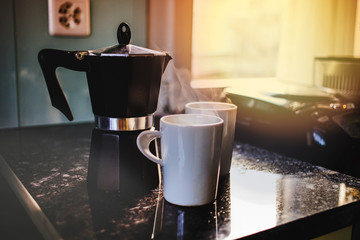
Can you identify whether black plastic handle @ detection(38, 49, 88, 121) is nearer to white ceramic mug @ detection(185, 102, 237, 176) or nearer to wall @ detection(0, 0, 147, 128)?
white ceramic mug @ detection(185, 102, 237, 176)

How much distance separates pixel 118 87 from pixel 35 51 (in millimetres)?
618

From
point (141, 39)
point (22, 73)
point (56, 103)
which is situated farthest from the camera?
point (141, 39)

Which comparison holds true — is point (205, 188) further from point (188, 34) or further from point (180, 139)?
point (188, 34)

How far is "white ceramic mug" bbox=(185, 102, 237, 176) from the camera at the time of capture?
693 millimetres

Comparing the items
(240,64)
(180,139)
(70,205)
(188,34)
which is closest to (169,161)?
(180,139)

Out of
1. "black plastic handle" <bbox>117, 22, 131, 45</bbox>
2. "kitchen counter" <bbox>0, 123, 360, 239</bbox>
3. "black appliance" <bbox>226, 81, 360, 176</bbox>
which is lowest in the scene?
"kitchen counter" <bbox>0, 123, 360, 239</bbox>

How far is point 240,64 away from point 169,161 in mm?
1213

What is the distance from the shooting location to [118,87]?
62 cm

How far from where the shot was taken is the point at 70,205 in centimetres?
59

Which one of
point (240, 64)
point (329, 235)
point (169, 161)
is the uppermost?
point (240, 64)

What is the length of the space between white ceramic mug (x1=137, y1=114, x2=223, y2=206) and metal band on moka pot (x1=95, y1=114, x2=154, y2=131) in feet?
0.16

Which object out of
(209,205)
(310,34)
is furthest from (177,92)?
(310,34)

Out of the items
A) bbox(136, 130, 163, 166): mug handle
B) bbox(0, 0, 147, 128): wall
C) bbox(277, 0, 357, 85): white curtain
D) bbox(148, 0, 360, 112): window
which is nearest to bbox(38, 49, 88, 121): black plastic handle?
bbox(136, 130, 163, 166): mug handle

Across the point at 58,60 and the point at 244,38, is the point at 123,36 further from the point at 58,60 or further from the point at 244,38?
the point at 244,38
